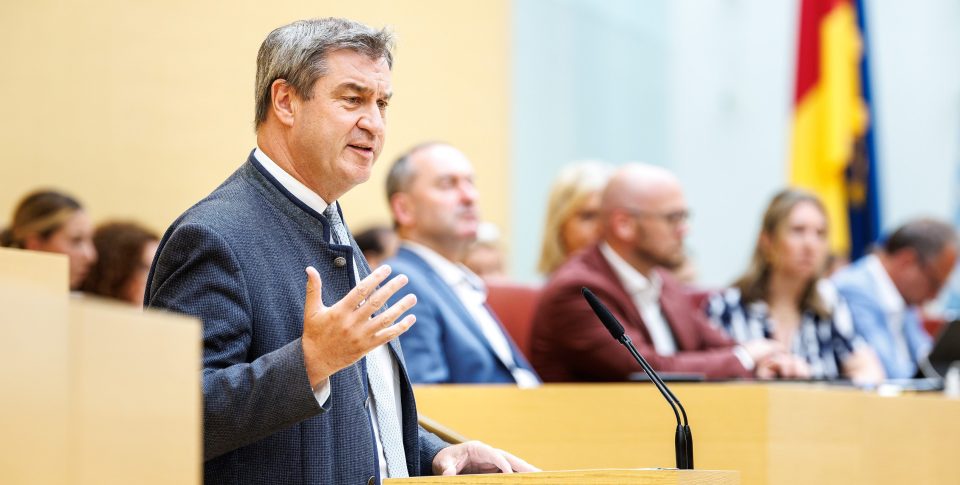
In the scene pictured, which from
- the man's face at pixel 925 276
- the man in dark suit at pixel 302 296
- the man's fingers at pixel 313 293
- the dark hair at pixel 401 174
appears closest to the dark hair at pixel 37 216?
the dark hair at pixel 401 174

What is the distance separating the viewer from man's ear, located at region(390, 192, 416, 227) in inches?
Result: 154

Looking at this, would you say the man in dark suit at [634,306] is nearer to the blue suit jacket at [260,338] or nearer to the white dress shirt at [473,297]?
the white dress shirt at [473,297]

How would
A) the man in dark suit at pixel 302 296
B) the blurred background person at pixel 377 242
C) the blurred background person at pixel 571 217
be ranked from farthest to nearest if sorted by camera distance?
1. the blurred background person at pixel 377 242
2. the blurred background person at pixel 571 217
3. the man in dark suit at pixel 302 296

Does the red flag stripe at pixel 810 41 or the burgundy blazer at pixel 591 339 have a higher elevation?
the red flag stripe at pixel 810 41

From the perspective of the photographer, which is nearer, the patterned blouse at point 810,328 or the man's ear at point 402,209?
the man's ear at point 402,209

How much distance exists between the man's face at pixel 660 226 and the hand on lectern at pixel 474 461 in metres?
2.01

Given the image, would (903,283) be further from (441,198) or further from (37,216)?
(37,216)

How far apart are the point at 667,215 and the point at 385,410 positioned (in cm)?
217

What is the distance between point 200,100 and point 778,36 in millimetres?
4817

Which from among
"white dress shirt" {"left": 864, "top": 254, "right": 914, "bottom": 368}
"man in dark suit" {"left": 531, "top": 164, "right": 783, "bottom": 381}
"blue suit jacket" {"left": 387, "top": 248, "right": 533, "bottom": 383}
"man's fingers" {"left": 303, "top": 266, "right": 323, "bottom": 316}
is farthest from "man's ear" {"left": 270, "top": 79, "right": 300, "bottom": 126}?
"white dress shirt" {"left": 864, "top": 254, "right": 914, "bottom": 368}

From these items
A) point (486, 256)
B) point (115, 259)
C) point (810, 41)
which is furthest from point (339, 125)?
point (810, 41)

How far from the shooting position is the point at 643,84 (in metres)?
7.85

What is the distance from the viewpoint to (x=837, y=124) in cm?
710

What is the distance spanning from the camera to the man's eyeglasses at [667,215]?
4.07 m
